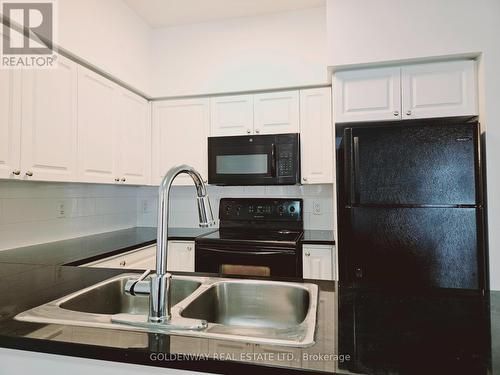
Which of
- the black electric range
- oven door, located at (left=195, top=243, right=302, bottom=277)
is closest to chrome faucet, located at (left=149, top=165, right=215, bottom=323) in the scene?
oven door, located at (left=195, top=243, right=302, bottom=277)

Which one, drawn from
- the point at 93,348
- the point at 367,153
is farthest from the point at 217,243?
the point at 93,348

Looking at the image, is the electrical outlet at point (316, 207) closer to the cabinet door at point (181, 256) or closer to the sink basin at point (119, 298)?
the cabinet door at point (181, 256)

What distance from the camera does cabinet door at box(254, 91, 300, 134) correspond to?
2.54m

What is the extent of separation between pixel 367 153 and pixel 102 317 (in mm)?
1621

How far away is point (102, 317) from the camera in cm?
79

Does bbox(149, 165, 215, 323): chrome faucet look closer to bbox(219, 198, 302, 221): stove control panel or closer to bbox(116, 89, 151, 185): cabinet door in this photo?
bbox(116, 89, 151, 185): cabinet door

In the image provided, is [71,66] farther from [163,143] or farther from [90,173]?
[163,143]

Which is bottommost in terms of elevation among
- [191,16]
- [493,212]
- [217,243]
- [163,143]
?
[217,243]

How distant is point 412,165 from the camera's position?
5.99 ft

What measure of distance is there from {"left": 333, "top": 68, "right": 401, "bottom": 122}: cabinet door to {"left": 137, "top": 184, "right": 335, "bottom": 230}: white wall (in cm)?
81

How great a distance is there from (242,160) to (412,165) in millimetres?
1242

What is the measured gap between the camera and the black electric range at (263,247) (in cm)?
215

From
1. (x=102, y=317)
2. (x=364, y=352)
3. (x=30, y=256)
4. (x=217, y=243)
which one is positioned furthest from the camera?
(x=217, y=243)

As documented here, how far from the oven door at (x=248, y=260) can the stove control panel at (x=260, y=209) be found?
609 millimetres
